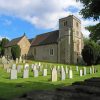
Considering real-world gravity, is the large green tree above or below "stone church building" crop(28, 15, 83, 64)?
below

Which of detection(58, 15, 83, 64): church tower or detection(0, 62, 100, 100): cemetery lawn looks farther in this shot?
detection(58, 15, 83, 64): church tower

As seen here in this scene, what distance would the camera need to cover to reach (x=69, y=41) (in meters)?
56.0

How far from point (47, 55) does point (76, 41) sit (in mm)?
8830

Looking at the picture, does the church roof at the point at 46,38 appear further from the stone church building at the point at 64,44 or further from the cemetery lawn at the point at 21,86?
the cemetery lawn at the point at 21,86

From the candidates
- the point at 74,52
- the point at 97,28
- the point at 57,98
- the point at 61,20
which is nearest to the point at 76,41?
the point at 74,52

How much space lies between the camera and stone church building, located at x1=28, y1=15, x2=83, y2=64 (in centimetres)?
5550

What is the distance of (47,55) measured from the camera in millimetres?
60594

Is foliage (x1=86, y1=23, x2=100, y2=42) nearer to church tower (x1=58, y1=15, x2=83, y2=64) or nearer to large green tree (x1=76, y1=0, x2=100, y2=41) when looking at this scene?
large green tree (x1=76, y1=0, x2=100, y2=41)

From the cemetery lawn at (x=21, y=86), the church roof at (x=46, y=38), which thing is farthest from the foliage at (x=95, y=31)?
the church roof at (x=46, y=38)

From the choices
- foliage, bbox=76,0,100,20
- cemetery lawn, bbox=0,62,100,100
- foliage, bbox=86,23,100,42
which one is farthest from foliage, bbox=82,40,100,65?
foliage, bbox=76,0,100,20

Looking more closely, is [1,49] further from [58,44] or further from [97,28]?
[97,28]

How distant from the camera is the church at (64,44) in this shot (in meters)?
55.6

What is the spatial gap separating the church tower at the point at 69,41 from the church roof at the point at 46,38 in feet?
7.33

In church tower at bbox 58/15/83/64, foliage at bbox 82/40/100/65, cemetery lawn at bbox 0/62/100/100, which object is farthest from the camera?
church tower at bbox 58/15/83/64
